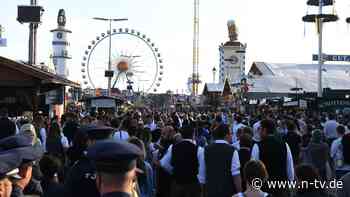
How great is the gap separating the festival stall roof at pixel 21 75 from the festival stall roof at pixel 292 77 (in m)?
37.5

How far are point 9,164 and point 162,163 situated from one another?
202 inches

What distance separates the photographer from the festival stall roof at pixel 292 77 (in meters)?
62.9

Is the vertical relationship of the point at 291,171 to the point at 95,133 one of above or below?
below

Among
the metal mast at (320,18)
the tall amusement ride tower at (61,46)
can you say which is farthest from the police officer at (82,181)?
the tall amusement ride tower at (61,46)

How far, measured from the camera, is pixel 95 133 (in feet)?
18.5

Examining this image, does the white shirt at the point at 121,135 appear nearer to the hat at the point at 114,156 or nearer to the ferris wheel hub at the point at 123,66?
the hat at the point at 114,156

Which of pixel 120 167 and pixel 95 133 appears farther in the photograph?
pixel 95 133

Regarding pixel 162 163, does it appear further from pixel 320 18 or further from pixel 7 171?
pixel 320 18

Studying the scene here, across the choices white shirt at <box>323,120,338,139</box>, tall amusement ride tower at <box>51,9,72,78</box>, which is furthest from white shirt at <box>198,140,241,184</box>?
tall amusement ride tower at <box>51,9,72,78</box>

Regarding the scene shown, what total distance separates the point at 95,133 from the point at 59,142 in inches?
216

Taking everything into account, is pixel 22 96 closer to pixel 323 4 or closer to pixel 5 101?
pixel 5 101

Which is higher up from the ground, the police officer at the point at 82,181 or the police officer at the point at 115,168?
the police officer at the point at 115,168

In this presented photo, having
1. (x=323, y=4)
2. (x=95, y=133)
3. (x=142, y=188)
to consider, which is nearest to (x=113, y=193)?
(x=95, y=133)

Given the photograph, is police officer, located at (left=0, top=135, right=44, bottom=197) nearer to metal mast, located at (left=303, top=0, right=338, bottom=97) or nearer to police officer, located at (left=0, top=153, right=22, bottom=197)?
police officer, located at (left=0, top=153, right=22, bottom=197)
